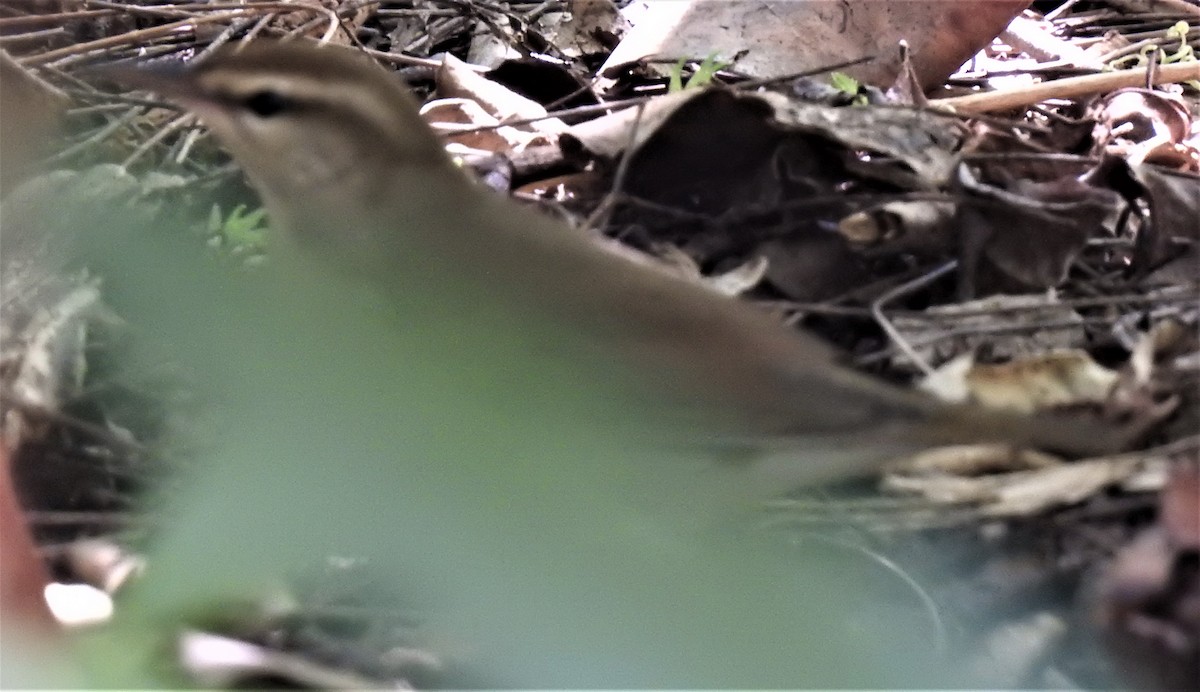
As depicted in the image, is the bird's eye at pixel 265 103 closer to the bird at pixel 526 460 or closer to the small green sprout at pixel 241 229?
the small green sprout at pixel 241 229

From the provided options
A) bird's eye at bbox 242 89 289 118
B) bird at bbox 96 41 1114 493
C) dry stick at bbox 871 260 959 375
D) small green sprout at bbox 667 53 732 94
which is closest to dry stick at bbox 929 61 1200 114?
small green sprout at bbox 667 53 732 94

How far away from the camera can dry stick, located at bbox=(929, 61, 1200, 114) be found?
104 inches

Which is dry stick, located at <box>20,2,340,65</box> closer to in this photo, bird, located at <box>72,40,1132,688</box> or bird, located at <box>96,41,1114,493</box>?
bird, located at <box>96,41,1114,493</box>

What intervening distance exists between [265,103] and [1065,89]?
6.31 feet

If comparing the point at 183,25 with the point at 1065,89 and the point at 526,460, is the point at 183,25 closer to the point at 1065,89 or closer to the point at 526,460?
the point at 1065,89

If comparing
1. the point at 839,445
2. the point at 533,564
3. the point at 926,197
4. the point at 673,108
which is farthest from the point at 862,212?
the point at 533,564

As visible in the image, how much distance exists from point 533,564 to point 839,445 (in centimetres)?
56

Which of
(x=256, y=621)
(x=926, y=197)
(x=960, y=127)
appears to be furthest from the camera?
(x=960, y=127)

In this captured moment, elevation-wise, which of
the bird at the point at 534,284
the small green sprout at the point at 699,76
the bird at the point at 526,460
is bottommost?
the bird at the point at 526,460

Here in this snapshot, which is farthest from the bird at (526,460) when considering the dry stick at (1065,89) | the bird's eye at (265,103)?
the dry stick at (1065,89)

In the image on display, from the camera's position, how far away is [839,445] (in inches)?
48.5

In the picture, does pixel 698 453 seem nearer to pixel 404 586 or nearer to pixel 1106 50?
pixel 404 586

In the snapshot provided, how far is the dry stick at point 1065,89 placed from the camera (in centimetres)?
265

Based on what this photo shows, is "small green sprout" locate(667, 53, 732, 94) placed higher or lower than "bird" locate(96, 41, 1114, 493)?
higher
